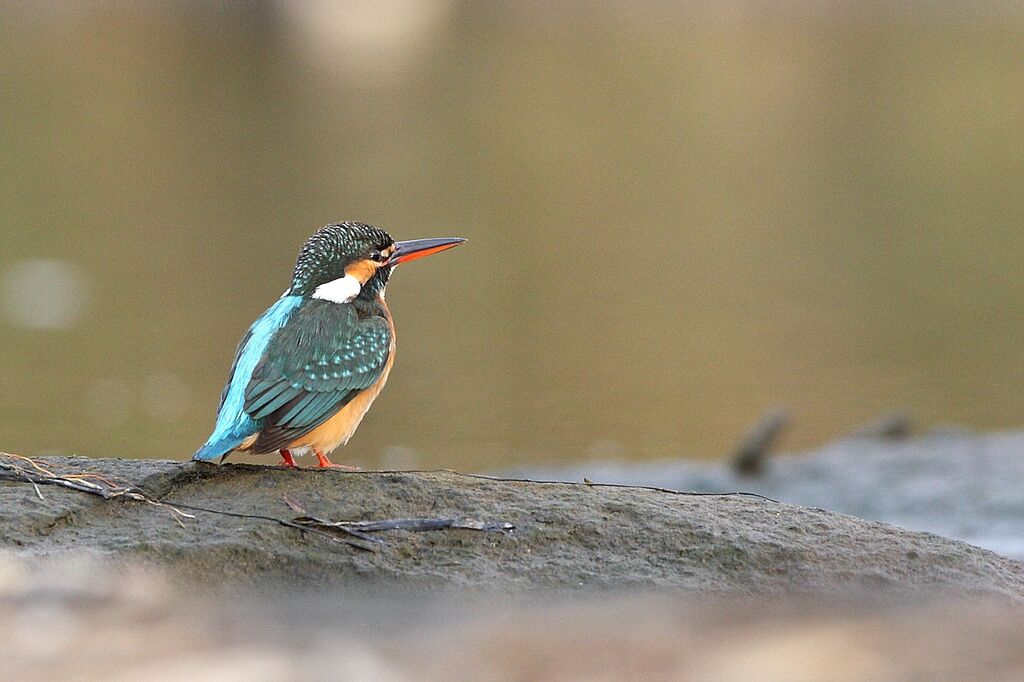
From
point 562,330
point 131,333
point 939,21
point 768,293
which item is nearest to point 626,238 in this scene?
point 768,293

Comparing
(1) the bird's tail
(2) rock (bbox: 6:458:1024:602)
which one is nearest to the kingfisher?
(1) the bird's tail

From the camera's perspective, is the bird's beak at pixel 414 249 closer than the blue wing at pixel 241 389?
No

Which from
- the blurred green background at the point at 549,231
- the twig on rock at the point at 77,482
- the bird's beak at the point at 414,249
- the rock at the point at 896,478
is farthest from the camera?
the blurred green background at the point at 549,231

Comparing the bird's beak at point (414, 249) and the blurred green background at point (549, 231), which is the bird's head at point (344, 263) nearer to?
the bird's beak at point (414, 249)

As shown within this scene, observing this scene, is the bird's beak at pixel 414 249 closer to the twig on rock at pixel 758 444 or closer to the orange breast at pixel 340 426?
the orange breast at pixel 340 426

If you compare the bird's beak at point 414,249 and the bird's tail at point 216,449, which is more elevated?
the bird's beak at point 414,249

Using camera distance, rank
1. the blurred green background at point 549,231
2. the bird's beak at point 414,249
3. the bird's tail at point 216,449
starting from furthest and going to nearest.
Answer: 1. the blurred green background at point 549,231
2. the bird's beak at point 414,249
3. the bird's tail at point 216,449

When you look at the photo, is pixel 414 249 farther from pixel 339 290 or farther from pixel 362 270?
pixel 339 290

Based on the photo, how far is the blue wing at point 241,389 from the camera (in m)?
4.23

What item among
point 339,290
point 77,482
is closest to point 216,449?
point 77,482

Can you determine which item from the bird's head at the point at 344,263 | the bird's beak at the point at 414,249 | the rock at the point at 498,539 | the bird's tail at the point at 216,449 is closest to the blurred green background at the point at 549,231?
the bird's beak at the point at 414,249

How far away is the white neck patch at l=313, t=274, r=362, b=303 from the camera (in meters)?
4.83

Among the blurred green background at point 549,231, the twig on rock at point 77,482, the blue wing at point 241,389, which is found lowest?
the twig on rock at point 77,482

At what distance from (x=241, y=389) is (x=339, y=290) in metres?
0.56
